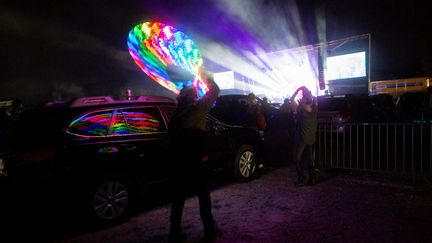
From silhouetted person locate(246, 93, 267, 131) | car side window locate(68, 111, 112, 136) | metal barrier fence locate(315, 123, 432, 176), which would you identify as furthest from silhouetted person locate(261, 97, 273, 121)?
car side window locate(68, 111, 112, 136)

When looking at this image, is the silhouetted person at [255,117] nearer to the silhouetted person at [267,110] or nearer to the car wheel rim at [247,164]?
the car wheel rim at [247,164]

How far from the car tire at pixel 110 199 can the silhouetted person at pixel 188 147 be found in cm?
117

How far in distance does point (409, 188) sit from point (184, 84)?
14.5 ft

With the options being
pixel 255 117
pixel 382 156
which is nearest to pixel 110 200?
pixel 255 117

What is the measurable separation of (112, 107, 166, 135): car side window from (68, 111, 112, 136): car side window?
128mm

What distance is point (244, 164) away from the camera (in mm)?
6223

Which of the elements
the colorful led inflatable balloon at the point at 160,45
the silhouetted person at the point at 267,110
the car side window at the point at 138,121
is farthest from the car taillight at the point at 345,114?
the colorful led inflatable balloon at the point at 160,45

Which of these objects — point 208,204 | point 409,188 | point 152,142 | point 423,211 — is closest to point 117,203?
point 152,142

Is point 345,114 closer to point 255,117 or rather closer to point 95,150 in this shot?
point 255,117

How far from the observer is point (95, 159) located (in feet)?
13.1

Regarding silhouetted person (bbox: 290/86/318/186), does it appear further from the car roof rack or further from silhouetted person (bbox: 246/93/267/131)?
silhouetted person (bbox: 246/93/267/131)

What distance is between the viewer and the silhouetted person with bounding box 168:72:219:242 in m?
3.26

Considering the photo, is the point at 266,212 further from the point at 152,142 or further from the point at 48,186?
the point at 48,186

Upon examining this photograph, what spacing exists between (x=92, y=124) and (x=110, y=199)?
1.05 m
